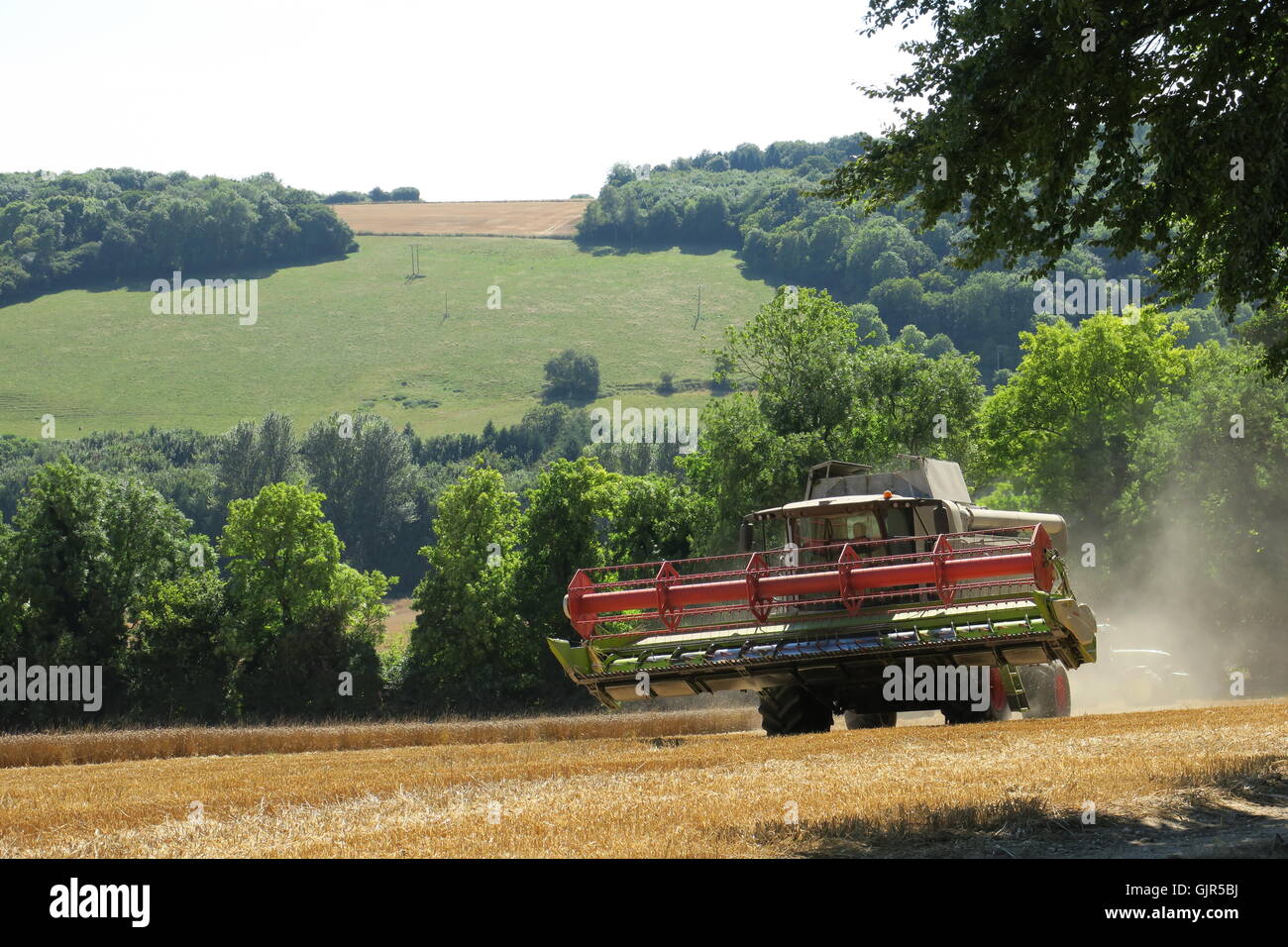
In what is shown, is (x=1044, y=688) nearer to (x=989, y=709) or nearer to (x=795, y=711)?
(x=989, y=709)

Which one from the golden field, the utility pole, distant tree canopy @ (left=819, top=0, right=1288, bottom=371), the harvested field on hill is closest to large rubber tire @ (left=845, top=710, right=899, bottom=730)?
the golden field

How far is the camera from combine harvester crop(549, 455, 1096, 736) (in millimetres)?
15953

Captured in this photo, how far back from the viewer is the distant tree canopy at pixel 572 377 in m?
141

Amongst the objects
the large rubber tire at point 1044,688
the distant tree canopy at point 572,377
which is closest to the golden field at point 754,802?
the large rubber tire at point 1044,688

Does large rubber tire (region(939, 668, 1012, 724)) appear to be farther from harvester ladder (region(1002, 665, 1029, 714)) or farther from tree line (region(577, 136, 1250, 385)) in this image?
tree line (region(577, 136, 1250, 385))

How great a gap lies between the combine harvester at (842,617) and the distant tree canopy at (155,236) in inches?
6308

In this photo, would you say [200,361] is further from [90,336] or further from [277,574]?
[277,574]

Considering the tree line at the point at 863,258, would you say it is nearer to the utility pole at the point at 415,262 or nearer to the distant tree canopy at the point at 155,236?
the utility pole at the point at 415,262

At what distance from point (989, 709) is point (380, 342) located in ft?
448

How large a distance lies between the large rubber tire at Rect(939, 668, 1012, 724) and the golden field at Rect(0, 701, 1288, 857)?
8.14 feet

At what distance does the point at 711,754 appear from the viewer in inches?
582

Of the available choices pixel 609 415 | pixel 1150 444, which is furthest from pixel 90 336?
pixel 1150 444

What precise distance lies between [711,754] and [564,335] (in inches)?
5430

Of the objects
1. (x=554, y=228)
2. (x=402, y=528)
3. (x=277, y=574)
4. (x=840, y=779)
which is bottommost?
(x=402, y=528)
